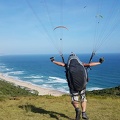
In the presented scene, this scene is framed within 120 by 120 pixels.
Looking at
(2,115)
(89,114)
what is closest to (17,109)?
(2,115)

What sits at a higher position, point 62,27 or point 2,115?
point 62,27

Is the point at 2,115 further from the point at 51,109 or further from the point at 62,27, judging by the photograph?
the point at 62,27

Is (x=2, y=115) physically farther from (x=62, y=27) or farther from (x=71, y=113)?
(x=62, y=27)

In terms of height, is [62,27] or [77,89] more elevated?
[62,27]

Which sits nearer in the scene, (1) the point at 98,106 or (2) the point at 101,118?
(2) the point at 101,118

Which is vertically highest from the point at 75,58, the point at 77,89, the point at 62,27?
the point at 62,27

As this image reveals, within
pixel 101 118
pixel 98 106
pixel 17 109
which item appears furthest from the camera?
pixel 98 106

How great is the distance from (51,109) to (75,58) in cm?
359

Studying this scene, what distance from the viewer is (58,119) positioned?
9.84 m

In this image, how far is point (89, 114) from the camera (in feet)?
35.4

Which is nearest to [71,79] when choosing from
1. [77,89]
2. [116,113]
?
[77,89]

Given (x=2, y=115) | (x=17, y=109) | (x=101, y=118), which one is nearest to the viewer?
(x=101, y=118)

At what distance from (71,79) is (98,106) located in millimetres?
4125

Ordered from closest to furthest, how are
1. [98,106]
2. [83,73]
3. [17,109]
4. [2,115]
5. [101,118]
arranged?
[83,73] < [101,118] < [2,115] < [17,109] < [98,106]
